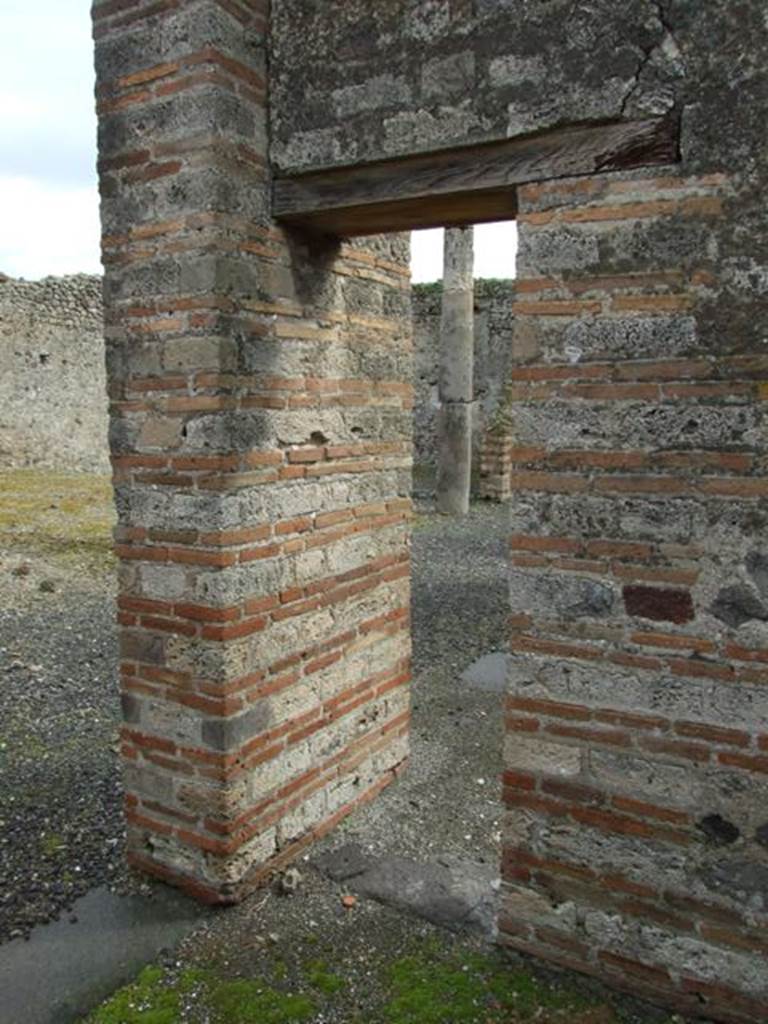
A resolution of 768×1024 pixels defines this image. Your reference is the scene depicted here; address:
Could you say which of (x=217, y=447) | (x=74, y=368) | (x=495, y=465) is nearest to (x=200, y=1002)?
(x=217, y=447)

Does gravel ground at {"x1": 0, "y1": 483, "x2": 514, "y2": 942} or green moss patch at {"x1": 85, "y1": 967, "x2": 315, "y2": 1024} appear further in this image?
gravel ground at {"x1": 0, "y1": 483, "x2": 514, "y2": 942}

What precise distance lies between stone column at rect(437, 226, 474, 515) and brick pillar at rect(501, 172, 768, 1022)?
36.0 feet

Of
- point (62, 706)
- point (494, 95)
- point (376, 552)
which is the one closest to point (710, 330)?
point (494, 95)

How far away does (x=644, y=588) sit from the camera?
8.76 ft

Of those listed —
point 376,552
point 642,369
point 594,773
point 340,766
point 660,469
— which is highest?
point 642,369

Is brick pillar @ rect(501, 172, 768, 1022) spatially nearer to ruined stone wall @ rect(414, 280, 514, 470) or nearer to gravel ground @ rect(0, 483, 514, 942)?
gravel ground @ rect(0, 483, 514, 942)

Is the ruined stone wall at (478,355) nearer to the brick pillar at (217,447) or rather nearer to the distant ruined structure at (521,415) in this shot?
A: the brick pillar at (217,447)

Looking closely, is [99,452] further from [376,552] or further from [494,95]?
[494,95]

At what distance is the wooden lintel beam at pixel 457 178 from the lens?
101 inches

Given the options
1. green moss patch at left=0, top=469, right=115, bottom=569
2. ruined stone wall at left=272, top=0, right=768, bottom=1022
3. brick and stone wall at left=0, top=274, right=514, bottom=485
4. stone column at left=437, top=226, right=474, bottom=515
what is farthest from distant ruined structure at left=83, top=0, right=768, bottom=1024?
brick and stone wall at left=0, top=274, right=514, bottom=485

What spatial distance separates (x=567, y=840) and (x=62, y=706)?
3.83 m

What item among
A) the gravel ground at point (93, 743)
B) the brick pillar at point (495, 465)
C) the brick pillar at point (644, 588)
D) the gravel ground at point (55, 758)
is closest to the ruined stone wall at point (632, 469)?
the brick pillar at point (644, 588)

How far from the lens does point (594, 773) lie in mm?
2820

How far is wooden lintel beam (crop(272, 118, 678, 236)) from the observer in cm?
257
